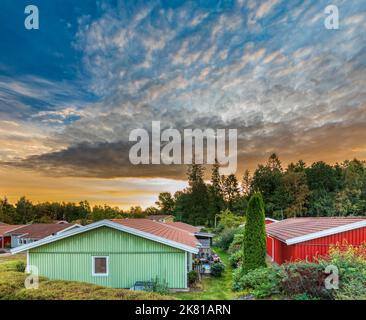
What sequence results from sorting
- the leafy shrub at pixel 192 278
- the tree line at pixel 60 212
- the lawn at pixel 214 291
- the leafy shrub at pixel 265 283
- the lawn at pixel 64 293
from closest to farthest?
the lawn at pixel 64 293 → the leafy shrub at pixel 265 283 → the lawn at pixel 214 291 → the leafy shrub at pixel 192 278 → the tree line at pixel 60 212

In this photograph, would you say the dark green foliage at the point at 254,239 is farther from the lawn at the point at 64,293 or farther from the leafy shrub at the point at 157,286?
the lawn at the point at 64,293

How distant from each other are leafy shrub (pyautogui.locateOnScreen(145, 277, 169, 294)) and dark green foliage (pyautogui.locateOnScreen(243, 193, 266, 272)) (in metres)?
3.41

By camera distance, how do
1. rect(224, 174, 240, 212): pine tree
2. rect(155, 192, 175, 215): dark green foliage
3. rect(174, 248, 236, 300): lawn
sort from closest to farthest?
rect(174, 248, 236, 300): lawn
rect(224, 174, 240, 212): pine tree
rect(155, 192, 175, 215): dark green foliage

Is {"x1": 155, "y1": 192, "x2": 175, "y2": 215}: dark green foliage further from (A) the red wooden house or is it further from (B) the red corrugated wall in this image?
(B) the red corrugated wall

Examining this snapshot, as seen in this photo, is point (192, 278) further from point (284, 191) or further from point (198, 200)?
point (198, 200)

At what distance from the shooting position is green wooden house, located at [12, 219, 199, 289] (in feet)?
32.9

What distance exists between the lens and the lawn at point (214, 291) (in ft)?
29.5

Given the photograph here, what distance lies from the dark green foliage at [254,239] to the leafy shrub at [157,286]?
3.41m

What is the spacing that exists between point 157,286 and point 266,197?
19.1 m

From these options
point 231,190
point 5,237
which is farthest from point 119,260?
point 5,237

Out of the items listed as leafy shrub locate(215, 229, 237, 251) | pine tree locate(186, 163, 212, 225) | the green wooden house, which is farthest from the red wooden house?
the green wooden house

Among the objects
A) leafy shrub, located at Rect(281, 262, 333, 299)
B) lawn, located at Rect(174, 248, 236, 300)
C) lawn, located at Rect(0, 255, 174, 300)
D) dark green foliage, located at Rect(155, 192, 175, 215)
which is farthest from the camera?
dark green foliage, located at Rect(155, 192, 175, 215)

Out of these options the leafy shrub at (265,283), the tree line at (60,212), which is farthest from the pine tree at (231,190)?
the leafy shrub at (265,283)
